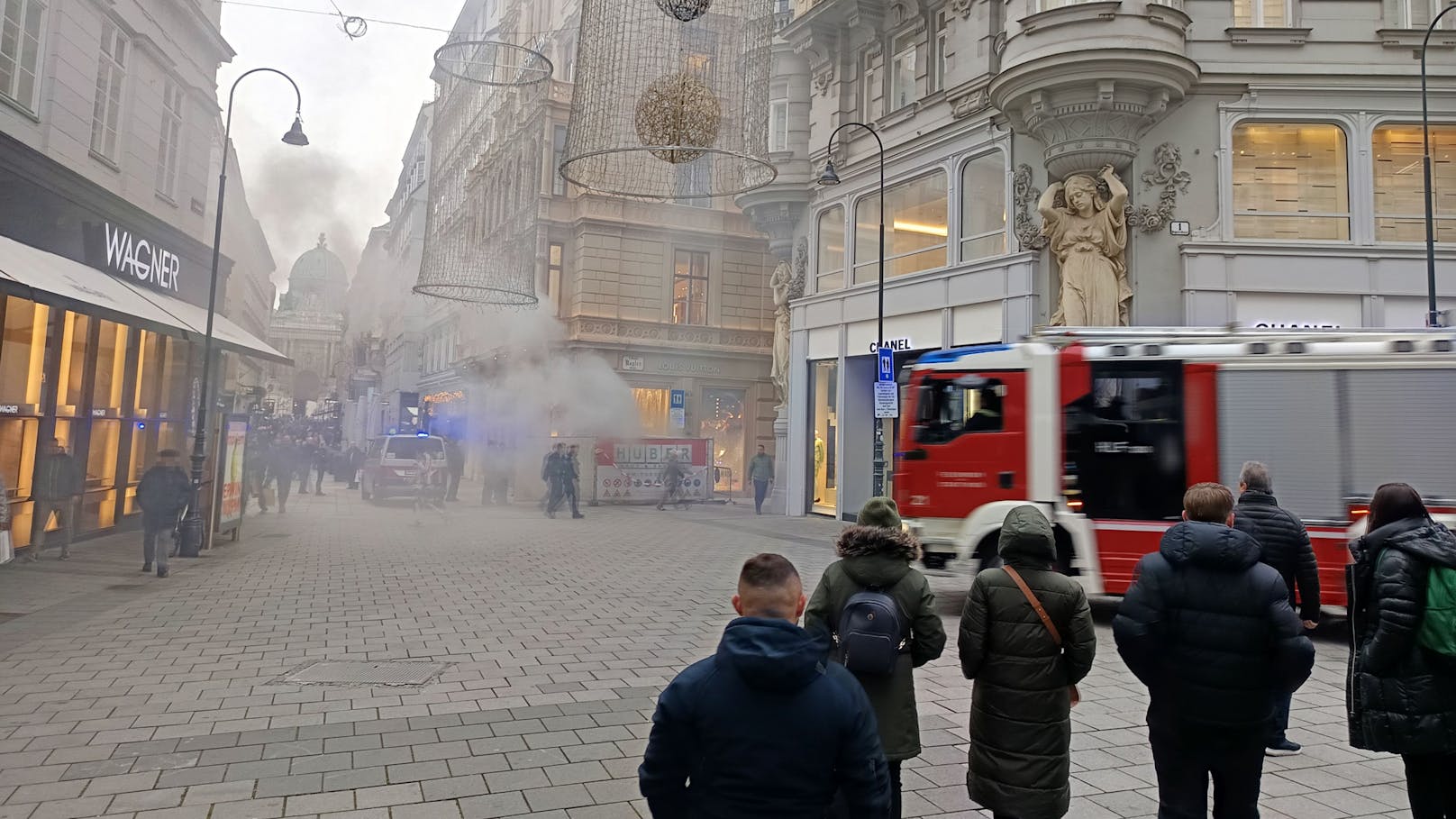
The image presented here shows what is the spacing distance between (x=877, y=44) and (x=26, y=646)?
64.7ft

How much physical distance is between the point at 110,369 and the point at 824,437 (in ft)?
50.4

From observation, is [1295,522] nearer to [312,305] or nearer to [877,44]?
[877,44]

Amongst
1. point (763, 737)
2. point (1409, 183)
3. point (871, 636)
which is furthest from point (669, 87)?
point (1409, 183)

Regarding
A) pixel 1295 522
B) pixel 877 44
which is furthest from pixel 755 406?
pixel 1295 522

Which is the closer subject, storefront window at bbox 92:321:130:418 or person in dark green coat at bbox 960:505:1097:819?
person in dark green coat at bbox 960:505:1097:819

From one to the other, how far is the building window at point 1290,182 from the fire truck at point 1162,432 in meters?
6.26

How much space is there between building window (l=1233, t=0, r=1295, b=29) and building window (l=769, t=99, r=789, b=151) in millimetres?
10982

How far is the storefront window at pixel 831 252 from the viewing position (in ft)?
71.3

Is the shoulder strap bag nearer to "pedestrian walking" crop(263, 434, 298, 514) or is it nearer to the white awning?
the white awning

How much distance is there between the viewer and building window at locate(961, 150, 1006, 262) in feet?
55.4

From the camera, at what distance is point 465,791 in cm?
440

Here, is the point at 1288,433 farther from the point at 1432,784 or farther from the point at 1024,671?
the point at 1024,671

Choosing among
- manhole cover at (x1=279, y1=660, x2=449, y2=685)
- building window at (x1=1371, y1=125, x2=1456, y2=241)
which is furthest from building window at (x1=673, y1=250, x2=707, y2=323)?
manhole cover at (x1=279, y1=660, x2=449, y2=685)

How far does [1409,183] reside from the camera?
14.9 meters
